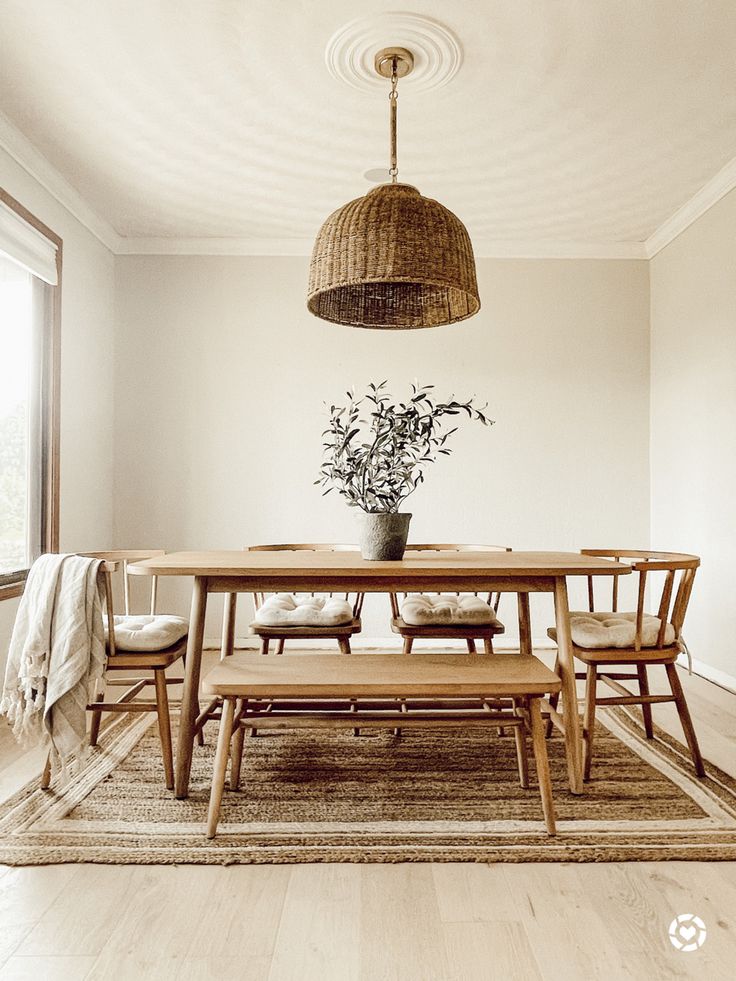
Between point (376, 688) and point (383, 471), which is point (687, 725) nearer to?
point (376, 688)

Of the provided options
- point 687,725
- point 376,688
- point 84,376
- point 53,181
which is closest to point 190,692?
point 376,688

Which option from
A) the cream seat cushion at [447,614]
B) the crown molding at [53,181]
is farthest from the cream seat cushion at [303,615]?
the crown molding at [53,181]

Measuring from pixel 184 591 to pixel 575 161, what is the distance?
3352 millimetres

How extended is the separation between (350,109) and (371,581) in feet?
6.78

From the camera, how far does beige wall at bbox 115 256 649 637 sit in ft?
15.2

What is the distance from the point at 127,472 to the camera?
4.63 meters

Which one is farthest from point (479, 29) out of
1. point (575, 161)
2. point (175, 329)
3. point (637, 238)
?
point (175, 329)

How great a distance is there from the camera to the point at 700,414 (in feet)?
13.2

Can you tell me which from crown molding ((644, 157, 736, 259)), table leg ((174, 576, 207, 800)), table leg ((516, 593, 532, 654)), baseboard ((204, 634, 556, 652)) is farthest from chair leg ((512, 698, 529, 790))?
crown molding ((644, 157, 736, 259))

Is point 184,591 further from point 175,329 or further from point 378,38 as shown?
point 378,38

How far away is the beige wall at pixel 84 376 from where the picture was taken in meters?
3.89

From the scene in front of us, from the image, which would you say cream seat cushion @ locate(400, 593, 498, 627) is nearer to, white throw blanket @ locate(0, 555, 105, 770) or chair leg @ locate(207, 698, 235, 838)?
chair leg @ locate(207, 698, 235, 838)

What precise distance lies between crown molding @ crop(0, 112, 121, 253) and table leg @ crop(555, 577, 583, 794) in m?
3.04

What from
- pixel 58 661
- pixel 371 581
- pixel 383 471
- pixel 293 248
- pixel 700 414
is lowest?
pixel 58 661
